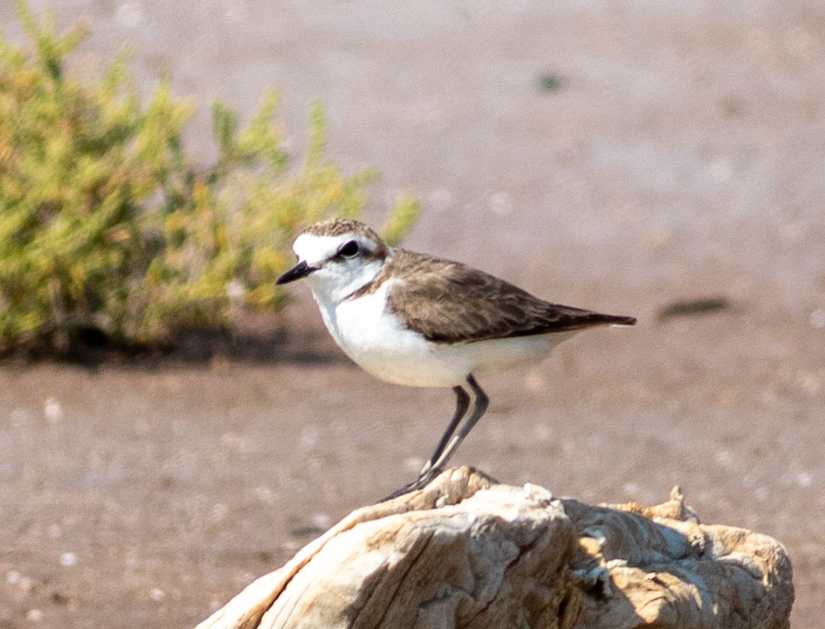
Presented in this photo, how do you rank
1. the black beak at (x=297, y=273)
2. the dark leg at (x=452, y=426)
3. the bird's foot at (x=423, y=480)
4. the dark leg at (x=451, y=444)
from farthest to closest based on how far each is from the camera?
the dark leg at (x=452, y=426) → the dark leg at (x=451, y=444) → the bird's foot at (x=423, y=480) → the black beak at (x=297, y=273)

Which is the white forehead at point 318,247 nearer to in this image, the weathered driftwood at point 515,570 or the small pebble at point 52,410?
the weathered driftwood at point 515,570

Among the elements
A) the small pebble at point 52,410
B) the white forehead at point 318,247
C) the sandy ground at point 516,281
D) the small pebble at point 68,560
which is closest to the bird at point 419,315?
the white forehead at point 318,247

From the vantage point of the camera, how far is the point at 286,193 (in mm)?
10516

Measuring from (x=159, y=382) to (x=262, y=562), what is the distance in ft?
9.49

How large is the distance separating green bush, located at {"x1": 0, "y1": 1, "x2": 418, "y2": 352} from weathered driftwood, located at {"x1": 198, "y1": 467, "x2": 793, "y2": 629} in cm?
489

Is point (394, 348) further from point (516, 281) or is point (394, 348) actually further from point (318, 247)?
point (516, 281)

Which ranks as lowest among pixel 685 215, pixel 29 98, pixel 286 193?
pixel 685 215

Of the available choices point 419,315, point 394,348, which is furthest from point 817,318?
point 394,348

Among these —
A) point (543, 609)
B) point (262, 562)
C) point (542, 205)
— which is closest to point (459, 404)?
point (543, 609)

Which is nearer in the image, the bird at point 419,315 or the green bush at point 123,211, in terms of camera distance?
the bird at point 419,315

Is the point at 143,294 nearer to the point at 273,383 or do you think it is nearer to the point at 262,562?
the point at 273,383

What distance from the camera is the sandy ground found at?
8.20 meters

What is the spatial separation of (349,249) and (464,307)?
1.82 ft

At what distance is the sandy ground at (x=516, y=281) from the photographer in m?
8.20
